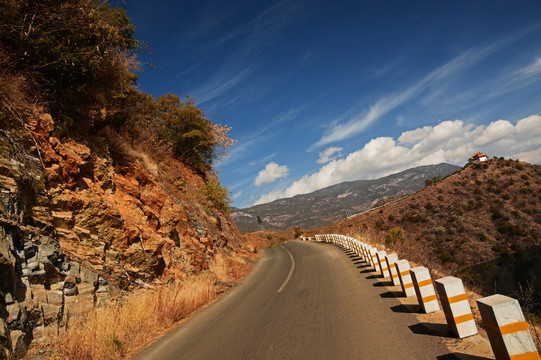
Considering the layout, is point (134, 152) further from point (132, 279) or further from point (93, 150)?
point (132, 279)

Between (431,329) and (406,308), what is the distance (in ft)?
4.33

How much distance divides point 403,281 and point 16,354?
8.06m

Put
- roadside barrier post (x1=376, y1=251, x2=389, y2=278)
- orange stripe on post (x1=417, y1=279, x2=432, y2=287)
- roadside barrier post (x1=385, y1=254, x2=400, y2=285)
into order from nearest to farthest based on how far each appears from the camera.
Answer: orange stripe on post (x1=417, y1=279, x2=432, y2=287)
roadside barrier post (x1=385, y1=254, x2=400, y2=285)
roadside barrier post (x1=376, y1=251, x2=389, y2=278)

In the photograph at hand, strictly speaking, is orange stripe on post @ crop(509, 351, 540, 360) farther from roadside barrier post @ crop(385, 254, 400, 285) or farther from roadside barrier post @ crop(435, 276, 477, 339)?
roadside barrier post @ crop(385, 254, 400, 285)

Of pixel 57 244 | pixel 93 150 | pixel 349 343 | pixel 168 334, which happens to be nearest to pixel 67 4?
pixel 93 150

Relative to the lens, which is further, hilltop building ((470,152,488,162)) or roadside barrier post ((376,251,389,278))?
hilltop building ((470,152,488,162))

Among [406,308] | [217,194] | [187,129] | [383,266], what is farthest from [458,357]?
[187,129]

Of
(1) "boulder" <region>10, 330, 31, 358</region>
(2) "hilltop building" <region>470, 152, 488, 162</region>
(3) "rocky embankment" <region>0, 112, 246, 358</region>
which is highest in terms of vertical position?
(2) "hilltop building" <region>470, 152, 488, 162</region>

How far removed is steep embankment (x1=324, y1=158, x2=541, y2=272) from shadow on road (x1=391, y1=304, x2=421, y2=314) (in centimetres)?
2941

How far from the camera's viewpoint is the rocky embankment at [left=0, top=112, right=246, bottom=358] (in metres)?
5.70

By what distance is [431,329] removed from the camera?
4.95 m

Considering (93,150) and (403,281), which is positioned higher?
(93,150)

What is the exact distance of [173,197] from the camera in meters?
15.3

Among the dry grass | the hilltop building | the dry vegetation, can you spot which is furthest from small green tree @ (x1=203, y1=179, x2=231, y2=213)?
the hilltop building
